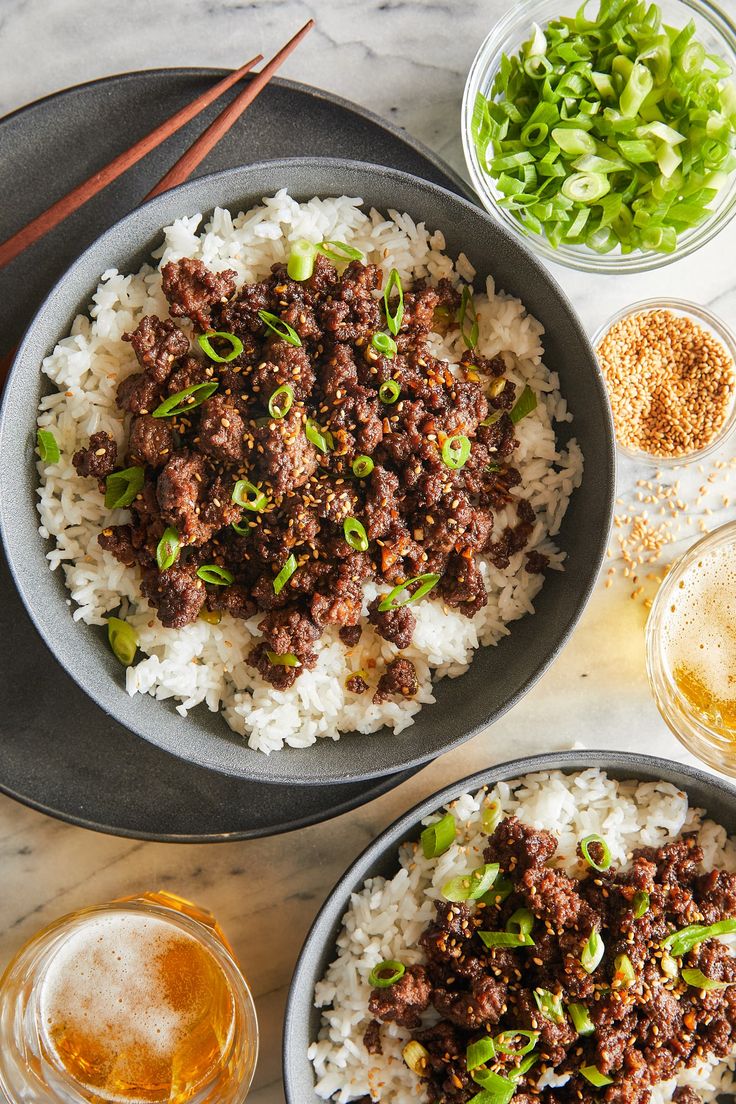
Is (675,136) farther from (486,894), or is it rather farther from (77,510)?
(486,894)

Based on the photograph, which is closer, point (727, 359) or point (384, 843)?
point (384, 843)

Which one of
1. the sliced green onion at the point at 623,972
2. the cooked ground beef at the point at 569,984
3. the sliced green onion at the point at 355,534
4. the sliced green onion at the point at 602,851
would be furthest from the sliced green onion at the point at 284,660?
the sliced green onion at the point at 623,972

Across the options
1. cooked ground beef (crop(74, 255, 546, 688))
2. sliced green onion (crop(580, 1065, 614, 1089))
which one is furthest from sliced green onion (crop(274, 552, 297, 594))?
sliced green onion (crop(580, 1065, 614, 1089))

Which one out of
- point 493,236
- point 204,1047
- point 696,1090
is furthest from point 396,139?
point 696,1090

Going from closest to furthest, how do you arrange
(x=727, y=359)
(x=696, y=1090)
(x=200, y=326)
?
(x=200, y=326) → (x=696, y=1090) → (x=727, y=359)

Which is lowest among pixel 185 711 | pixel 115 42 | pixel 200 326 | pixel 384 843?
pixel 384 843

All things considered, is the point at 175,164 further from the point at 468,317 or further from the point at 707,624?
the point at 707,624

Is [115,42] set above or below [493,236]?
above
